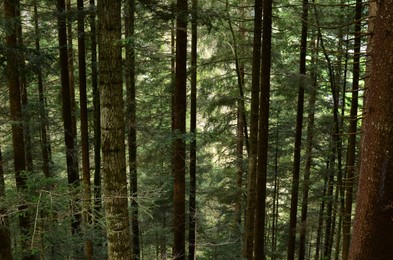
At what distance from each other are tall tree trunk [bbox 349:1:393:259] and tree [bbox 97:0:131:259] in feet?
9.38

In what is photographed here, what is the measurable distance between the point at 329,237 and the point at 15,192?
15.6m

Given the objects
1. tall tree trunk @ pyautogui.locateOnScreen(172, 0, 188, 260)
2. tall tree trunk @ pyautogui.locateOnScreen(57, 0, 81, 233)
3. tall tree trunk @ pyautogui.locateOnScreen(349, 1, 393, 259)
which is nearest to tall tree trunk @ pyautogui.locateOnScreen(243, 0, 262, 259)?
tall tree trunk @ pyautogui.locateOnScreen(172, 0, 188, 260)

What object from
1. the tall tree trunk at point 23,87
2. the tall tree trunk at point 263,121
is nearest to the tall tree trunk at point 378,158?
the tall tree trunk at point 263,121

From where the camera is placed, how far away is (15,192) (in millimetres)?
4621

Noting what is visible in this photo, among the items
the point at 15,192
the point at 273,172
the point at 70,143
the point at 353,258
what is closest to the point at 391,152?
the point at 353,258

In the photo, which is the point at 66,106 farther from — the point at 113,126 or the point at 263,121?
the point at 113,126

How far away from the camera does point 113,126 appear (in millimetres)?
4398

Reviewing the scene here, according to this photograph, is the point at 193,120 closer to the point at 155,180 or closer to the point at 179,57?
the point at 179,57

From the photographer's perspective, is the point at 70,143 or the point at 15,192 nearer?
the point at 15,192

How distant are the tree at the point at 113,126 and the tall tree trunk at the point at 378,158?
113 inches

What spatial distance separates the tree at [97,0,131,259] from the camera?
14.0ft

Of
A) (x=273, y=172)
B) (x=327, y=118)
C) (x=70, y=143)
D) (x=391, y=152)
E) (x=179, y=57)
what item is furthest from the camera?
(x=273, y=172)

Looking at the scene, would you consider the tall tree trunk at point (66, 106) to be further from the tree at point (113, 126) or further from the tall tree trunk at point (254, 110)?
the tree at point (113, 126)

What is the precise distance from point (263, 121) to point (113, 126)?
5437 mm
